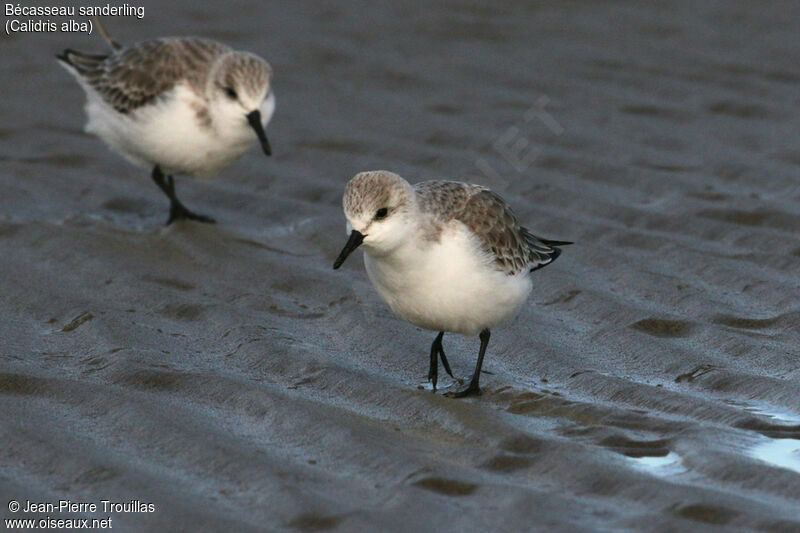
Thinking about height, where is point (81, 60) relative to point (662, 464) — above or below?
above

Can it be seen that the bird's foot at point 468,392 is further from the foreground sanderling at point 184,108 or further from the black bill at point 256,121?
the black bill at point 256,121

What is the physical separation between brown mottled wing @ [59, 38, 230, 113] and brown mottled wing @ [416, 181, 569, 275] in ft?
9.74

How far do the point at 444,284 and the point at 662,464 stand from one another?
1297 mm

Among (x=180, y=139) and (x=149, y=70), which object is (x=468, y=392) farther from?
(x=149, y=70)

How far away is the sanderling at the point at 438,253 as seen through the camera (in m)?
5.40

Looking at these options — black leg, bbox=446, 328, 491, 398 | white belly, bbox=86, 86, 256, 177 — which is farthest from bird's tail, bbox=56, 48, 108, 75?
black leg, bbox=446, 328, 491, 398

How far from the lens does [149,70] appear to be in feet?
28.4

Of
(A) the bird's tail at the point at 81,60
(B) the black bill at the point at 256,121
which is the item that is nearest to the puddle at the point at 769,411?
(B) the black bill at the point at 256,121

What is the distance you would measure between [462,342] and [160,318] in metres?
1.67

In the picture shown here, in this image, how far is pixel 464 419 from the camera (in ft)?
17.9

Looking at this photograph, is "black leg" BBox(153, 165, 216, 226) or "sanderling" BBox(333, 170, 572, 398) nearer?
"sanderling" BBox(333, 170, 572, 398)

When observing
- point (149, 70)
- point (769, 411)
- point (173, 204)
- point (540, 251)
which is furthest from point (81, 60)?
point (769, 411)

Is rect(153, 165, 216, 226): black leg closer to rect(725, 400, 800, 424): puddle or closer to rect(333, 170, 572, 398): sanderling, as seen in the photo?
rect(333, 170, 572, 398): sanderling

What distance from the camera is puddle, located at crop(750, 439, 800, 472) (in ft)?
16.1
